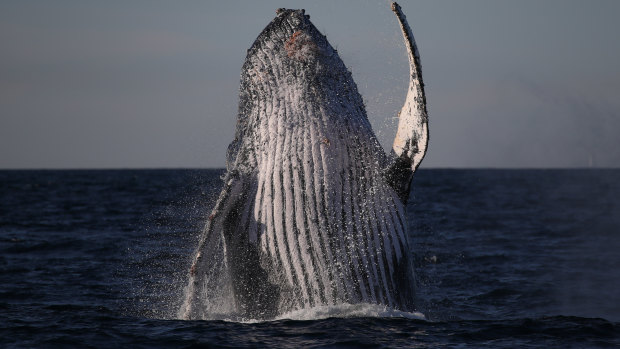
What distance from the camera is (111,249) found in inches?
785

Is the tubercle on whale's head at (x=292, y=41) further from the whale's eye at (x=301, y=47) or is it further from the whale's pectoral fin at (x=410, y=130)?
the whale's pectoral fin at (x=410, y=130)

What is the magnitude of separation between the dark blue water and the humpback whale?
0.43 metres

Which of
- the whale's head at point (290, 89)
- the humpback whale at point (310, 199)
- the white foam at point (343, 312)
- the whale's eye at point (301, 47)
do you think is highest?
the whale's eye at point (301, 47)

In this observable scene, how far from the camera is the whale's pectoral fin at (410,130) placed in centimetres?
802

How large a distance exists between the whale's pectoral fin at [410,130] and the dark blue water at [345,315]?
60.9 inches

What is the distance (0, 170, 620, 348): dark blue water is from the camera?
830 centimetres

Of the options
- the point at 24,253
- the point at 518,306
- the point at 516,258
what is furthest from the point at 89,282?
the point at 516,258

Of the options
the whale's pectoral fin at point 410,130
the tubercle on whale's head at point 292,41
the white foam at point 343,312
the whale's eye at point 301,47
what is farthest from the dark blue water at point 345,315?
the whale's eye at point 301,47

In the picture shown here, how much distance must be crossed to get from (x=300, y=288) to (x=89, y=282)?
7.53m

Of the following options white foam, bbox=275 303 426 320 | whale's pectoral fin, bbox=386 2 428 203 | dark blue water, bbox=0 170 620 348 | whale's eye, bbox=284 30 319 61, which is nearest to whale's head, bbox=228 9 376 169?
whale's eye, bbox=284 30 319 61

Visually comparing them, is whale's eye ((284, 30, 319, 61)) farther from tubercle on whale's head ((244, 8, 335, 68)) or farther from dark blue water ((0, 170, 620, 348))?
dark blue water ((0, 170, 620, 348))

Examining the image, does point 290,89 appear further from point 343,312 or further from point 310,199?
point 343,312

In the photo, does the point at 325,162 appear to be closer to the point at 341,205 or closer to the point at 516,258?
the point at 341,205

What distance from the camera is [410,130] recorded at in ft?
26.8
